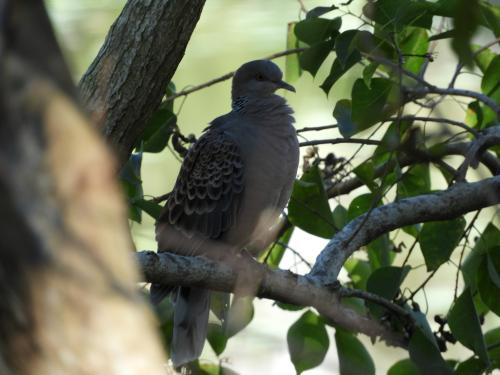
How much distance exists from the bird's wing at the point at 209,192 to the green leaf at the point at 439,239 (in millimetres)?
908

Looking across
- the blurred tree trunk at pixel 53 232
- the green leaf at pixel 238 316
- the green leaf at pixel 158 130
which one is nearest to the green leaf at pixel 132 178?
the green leaf at pixel 158 130

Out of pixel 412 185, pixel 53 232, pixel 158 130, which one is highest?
pixel 158 130

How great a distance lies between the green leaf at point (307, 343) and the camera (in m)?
2.71

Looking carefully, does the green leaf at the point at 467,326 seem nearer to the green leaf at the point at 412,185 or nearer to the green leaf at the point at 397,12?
the green leaf at the point at 412,185

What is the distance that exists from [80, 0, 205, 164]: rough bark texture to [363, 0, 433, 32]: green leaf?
61 centimetres

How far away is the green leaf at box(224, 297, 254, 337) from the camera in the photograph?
A: 9.25ft

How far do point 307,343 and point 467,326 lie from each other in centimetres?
53

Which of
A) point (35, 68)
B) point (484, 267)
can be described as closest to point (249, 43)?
point (484, 267)

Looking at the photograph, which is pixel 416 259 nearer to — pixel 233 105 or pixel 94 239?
pixel 233 105

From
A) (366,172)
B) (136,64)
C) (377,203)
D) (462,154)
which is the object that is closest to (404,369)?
(377,203)

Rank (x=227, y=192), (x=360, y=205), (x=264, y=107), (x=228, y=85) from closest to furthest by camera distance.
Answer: (x=360, y=205) → (x=227, y=192) → (x=264, y=107) → (x=228, y=85)

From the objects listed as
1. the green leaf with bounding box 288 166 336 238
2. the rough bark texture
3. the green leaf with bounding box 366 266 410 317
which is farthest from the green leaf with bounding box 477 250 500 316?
the rough bark texture

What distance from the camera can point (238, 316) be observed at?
2852 mm

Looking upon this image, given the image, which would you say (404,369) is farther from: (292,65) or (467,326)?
(292,65)
